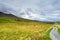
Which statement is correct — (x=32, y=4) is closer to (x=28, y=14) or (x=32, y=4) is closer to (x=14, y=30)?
(x=28, y=14)

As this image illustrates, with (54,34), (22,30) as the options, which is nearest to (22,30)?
(22,30)

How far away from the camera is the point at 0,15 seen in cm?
327

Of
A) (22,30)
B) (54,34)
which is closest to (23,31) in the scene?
(22,30)

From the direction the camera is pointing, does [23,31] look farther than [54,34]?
No

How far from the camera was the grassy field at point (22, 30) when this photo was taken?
291cm

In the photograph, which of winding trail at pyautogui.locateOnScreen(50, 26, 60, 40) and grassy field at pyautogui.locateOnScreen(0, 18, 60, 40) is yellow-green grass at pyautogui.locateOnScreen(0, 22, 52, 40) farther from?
winding trail at pyautogui.locateOnScreen(50, 26, 60, 40)

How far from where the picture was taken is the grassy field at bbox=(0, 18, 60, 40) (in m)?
2.91

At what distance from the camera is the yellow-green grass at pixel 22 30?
291 cm

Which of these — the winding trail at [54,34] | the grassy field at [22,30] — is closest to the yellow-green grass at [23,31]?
the grassy field at [22,30]

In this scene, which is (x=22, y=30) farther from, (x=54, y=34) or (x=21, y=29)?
(x=54, y=34)

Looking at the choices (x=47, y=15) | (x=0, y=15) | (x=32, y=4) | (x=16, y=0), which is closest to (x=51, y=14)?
(x=47, y=15)

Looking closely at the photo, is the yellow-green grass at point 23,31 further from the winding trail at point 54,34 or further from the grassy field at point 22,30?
the winding trail at point 54,34

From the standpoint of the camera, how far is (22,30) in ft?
10.1

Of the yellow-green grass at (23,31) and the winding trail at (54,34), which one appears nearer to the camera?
the yellow-green grass at (23,31)
